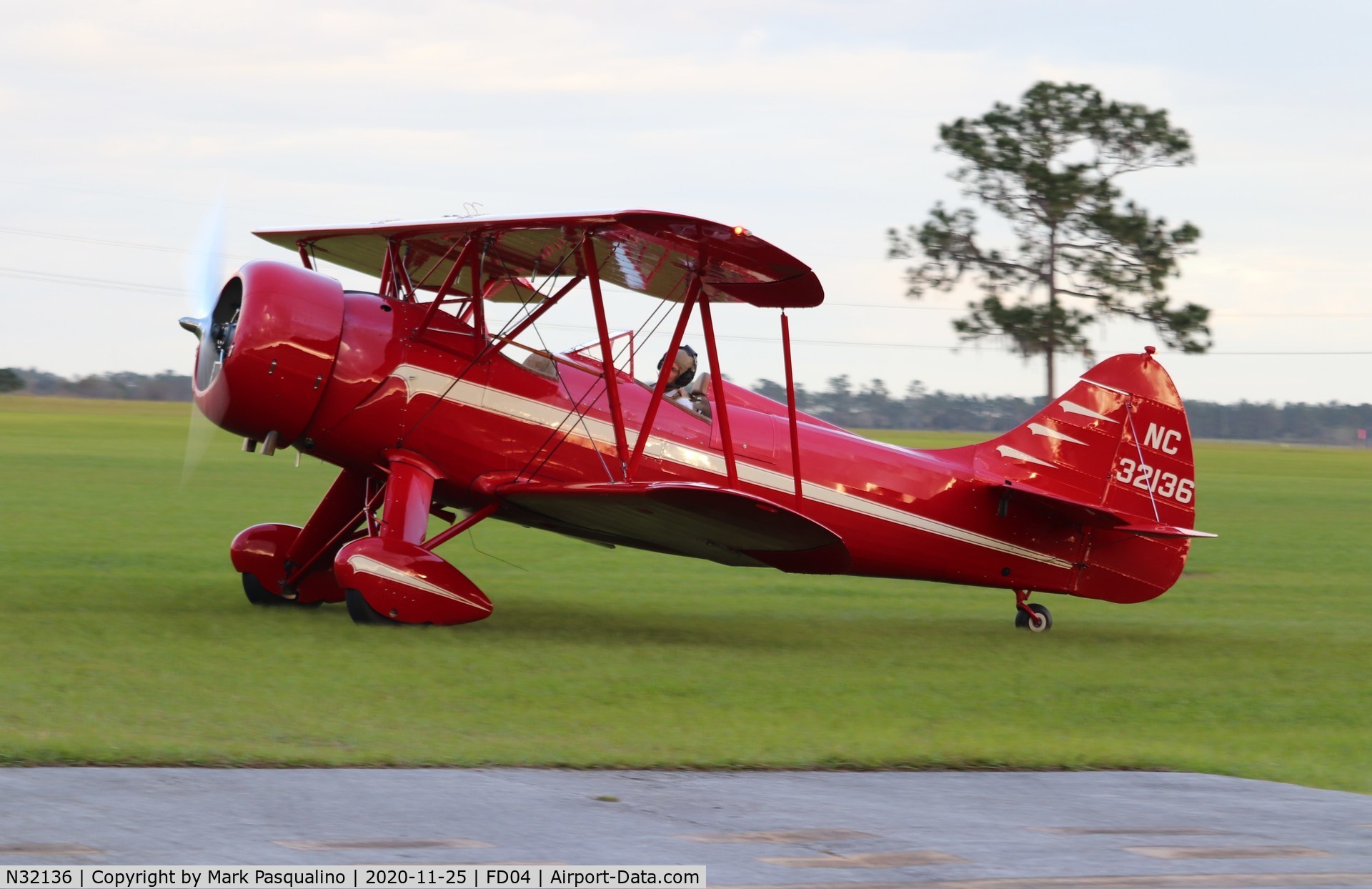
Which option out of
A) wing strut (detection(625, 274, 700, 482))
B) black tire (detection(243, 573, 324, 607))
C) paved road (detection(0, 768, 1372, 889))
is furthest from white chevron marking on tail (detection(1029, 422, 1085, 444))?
paved road (detection(0, 768, 1372, 889))

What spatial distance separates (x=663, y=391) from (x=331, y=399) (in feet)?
7.33

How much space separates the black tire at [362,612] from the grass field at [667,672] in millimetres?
119

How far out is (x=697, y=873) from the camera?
13.6ft

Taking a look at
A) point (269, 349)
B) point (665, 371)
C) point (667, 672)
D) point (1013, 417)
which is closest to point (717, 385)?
point (665, 371)

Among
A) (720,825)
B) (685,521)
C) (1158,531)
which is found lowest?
(720,825)

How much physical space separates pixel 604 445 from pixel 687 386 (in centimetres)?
88

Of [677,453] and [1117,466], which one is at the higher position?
[1117,466]

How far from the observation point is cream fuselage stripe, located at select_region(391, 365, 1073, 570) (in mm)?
10414

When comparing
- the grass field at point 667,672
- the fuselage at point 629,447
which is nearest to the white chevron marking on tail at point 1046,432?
the fuselage at point 629,447

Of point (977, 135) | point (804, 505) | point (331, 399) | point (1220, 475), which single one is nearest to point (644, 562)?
point (804, 505)

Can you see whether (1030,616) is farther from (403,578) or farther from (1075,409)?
(403,578)

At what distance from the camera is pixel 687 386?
37.1 ft

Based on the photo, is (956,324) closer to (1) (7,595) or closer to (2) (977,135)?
(2) (977,135)

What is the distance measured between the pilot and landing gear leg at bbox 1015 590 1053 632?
3.00m
